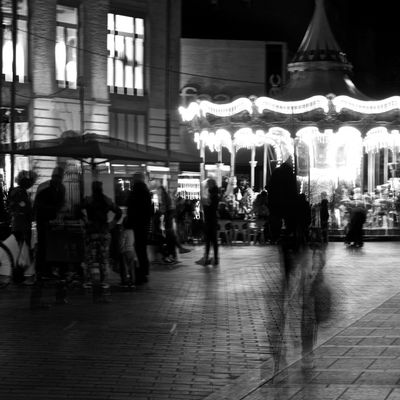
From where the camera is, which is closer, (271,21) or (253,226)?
(253,226)

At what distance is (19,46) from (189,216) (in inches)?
361

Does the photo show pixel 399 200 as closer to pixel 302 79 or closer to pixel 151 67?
pixel 302 79

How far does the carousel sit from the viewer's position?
31.7m

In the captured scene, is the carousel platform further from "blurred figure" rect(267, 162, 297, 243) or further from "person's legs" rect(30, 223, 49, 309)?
"blurred figure" rect(267, 162, 297, 243)

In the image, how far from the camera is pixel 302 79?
33344mm

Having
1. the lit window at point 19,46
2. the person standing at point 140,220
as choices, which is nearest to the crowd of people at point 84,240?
the person standing at point 140,220

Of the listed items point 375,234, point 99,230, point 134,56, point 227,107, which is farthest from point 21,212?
point 134,56

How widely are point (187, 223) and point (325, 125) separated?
5883mm

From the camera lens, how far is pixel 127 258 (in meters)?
15.5

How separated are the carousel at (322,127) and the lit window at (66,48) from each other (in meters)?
4.53

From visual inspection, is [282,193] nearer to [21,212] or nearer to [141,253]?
[141,253]

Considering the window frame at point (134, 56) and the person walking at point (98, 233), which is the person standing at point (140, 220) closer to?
the person walking at point (98, 233)

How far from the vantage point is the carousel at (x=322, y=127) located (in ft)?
104

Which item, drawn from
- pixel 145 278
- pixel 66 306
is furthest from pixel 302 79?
pixel 66 306
